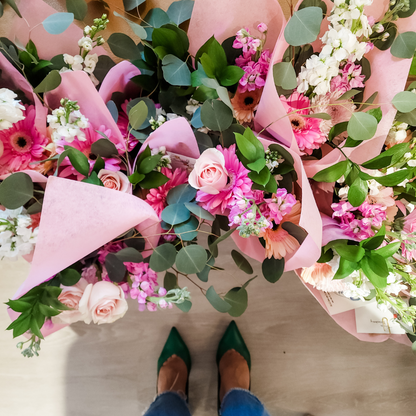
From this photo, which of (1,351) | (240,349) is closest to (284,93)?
(240,349)

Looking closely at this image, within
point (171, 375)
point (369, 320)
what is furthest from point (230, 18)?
point (171, 375)

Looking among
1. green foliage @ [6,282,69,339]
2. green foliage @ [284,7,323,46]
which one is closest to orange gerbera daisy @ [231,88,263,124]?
green foliage @ [284,7,323,46]

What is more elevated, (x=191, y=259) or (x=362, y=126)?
(x=362, y=126)

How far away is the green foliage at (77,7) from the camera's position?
54cm

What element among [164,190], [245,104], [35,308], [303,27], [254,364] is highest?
[303,27]

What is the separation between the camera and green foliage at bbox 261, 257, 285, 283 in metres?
0.54

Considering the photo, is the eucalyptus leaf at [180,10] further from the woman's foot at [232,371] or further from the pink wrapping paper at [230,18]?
the woman's foot at [232,371]

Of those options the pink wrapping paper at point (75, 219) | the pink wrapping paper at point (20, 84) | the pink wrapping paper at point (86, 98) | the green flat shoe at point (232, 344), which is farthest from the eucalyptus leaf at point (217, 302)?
the green flat shoe at point (232, 344)

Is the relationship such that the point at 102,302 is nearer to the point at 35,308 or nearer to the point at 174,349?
the point at 35,308

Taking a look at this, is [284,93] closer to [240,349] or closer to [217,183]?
[217,183]

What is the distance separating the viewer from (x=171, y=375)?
1021mm

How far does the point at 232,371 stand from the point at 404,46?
3.30 ft

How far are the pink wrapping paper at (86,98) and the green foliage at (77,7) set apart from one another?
0.16m

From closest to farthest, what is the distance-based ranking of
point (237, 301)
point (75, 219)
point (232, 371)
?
point (75, 219) < point (237, 301) < point (232, 371)
